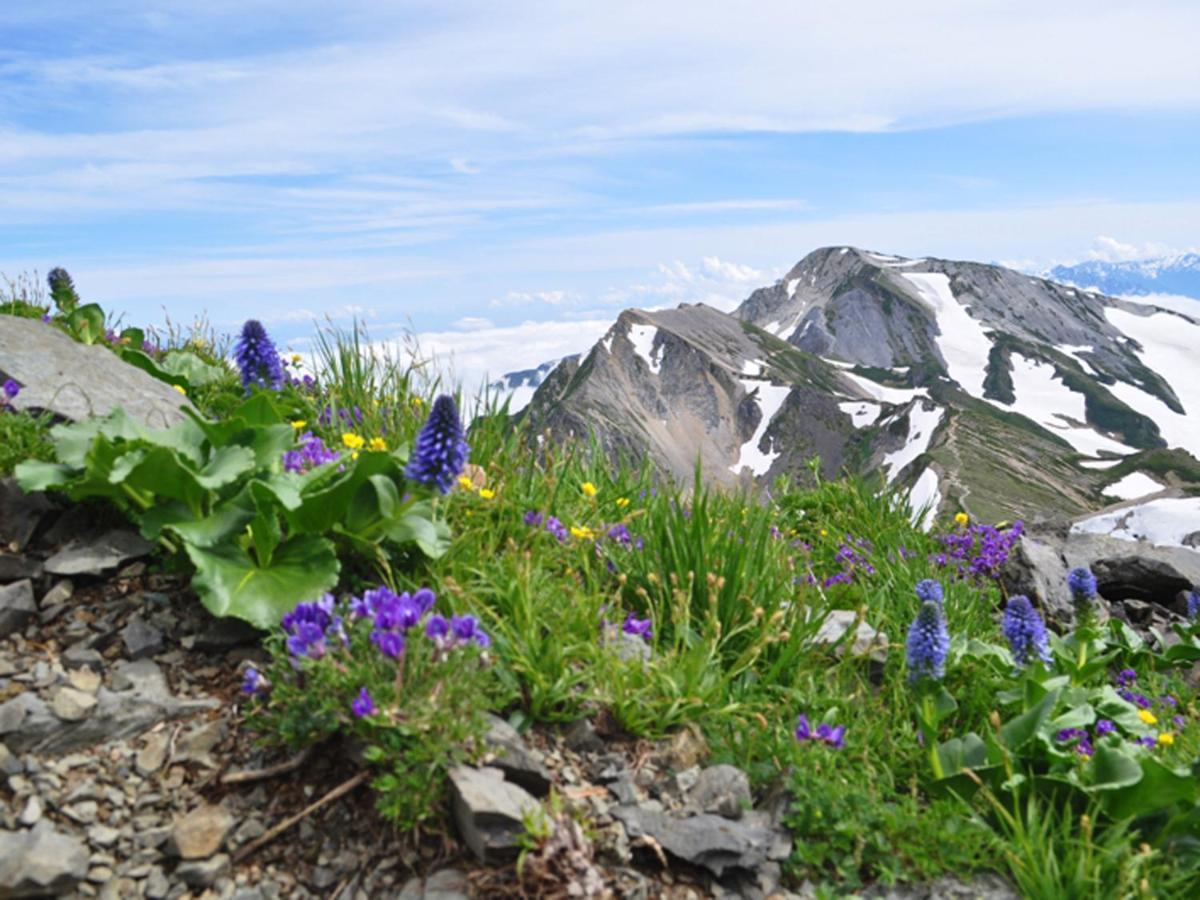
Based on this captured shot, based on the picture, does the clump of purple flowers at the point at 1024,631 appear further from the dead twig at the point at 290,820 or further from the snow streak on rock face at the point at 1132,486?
the snow streak on rock face at the point at 1132,486

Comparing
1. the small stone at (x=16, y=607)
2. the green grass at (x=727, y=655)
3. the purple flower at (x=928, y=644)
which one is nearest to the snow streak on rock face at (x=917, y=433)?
the green grass at (x=727, y=655)

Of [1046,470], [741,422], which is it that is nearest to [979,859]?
[1046,470]

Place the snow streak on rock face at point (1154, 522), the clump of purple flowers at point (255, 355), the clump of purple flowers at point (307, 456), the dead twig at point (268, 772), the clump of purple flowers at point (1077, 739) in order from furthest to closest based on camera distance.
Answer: the snow streak on rock face at point (1154, 522) → the clump of purple flowers at point (255, 355) → the clump of purple flowers at point (307, 456) → the clump of purple flowers at point (1077, 739) → the dead twig at point (268, 772)

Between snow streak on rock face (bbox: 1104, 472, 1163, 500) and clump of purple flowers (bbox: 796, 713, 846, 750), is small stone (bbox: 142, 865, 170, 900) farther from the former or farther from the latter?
snow streak on rock face (bbox: 1104, 472, 1163, 500)

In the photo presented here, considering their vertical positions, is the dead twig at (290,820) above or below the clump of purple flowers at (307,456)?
below

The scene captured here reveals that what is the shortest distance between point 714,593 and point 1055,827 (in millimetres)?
1992

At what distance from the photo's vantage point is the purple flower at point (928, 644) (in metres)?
5.37

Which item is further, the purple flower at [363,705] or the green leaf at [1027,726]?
the green leaf at [1027,726]

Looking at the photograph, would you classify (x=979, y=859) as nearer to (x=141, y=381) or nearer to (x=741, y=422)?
(x=141, y=381)

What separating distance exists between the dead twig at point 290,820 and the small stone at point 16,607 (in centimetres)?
179

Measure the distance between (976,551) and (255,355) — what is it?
22.2ft

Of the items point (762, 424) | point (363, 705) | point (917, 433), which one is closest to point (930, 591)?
point (363, 705)

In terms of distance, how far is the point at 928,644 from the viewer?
5371 mm

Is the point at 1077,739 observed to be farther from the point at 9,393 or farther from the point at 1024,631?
the point at 9,393
